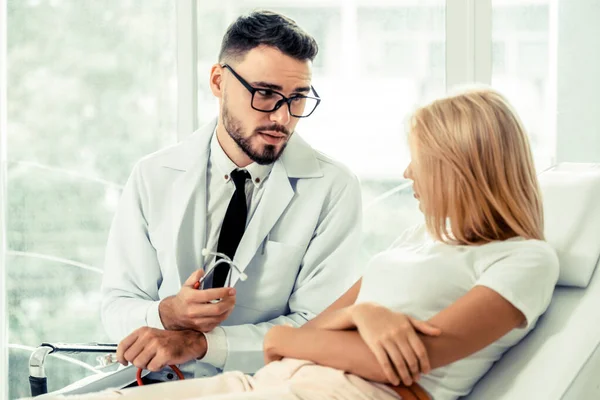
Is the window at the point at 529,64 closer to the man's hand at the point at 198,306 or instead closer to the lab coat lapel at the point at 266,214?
the lab coat lapel at the point at 266,214

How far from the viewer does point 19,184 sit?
3.28 m

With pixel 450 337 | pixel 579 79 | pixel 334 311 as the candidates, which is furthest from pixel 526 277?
pixel 579 79

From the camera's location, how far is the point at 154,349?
188 centimetres

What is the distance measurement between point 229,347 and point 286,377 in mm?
538

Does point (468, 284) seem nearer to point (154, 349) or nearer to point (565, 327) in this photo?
point (565, 327)

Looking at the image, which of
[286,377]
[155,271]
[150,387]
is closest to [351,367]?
[286,377]

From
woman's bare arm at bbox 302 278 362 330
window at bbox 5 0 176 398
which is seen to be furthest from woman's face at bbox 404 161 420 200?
window at bbox 5 0 176 398

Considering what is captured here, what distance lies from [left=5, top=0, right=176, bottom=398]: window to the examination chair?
4.83 ft

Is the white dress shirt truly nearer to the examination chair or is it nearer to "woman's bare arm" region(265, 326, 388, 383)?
the examination chair

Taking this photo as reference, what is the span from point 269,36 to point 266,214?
18.3 inches

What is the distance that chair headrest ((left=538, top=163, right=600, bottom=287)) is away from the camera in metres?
1.56

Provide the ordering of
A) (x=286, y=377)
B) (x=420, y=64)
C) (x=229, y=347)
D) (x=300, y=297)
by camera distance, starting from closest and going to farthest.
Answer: (x=286, y=377) < (x=229, y=347) < (x=300, y=297) < (x=420, y=64)

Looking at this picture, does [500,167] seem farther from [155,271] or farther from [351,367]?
[155,271]

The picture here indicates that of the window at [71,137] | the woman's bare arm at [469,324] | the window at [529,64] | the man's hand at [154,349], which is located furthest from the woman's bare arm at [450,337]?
the window at [71,137]
